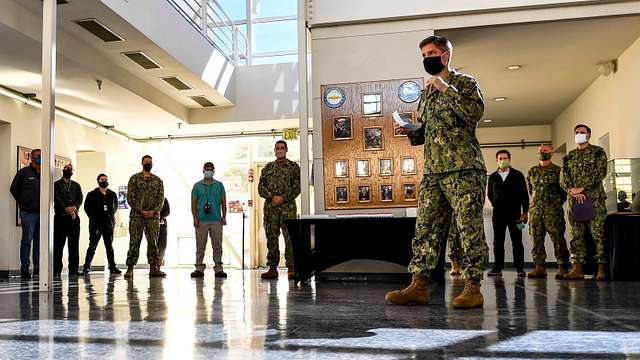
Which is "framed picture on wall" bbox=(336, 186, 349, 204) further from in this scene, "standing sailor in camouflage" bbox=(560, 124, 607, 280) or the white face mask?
the white face mask

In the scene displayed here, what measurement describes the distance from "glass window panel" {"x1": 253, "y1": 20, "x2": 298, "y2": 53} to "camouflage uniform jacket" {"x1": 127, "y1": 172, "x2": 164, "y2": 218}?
4377 mm

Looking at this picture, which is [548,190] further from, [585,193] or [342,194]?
[342,194]

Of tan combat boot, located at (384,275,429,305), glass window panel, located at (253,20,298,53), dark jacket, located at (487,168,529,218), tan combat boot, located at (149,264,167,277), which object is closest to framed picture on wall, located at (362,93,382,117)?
dark jacket, located at (487,168,529,218)

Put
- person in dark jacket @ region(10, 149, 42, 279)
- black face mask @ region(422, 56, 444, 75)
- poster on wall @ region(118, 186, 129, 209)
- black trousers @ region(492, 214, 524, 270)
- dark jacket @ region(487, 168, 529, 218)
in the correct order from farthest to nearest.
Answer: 1. poster on wall @ region(118, 186, 129, 209)
2. person in dark jacket @ region(10, 149, 42, 279)
3. dark jacket @ region(487, 168, 529, 218)
4. black trousers @ region(492, 214, 524, 270)
5. black face mask @ region(422, 56, 444, 75)

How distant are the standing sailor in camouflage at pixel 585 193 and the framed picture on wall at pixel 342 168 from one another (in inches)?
86.3

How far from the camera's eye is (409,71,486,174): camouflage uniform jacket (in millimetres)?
3461

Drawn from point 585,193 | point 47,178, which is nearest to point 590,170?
point 585,193

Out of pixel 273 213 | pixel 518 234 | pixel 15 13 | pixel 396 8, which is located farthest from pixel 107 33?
pixel 518 234

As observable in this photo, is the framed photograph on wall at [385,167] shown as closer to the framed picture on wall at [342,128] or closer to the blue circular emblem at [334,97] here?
the framed picture on wall at [342,128]

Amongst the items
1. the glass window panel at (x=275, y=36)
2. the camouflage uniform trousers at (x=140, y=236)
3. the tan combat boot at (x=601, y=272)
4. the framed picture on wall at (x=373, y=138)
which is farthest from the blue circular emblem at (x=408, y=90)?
the glass window panel at (x=275, y=36)

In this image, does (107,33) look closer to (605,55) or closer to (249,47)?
(249,47)

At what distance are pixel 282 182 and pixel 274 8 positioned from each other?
20.0 feet

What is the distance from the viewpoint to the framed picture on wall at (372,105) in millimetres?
6410

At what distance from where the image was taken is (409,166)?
6.31 m
